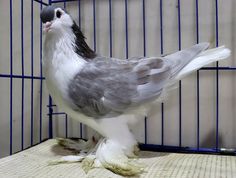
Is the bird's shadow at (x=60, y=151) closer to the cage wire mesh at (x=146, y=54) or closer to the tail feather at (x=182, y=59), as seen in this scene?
the cage wire mesh at (x=146, y=54)

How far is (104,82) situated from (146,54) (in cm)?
37

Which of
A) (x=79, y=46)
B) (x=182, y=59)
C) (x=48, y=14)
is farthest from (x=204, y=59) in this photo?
(x=48, y=14)

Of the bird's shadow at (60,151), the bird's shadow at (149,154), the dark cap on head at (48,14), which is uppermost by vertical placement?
the dark cap on head at (48,14)

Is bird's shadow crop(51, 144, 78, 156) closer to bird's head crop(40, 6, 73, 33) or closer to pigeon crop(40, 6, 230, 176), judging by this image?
pigeon crop(40, 6, 230, 176)

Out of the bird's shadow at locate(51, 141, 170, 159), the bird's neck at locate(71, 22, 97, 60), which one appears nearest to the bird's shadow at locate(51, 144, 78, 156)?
the bird's shadow at locate(51, 141, 170, 159)

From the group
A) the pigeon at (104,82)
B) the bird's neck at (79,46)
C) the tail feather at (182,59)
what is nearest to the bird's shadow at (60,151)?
the pigeon at (104,82)

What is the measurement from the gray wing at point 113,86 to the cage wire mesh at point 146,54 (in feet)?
0.81

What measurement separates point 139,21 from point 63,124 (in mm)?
568

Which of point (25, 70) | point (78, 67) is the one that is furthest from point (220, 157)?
point (25, 70)

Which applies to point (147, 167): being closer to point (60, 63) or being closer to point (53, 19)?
point (60, 63)

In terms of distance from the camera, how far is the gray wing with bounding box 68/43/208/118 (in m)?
0.94

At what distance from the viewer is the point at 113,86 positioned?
0.95 meters

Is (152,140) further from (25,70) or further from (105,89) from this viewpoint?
(25,70)

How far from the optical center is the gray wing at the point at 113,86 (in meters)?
0.94
